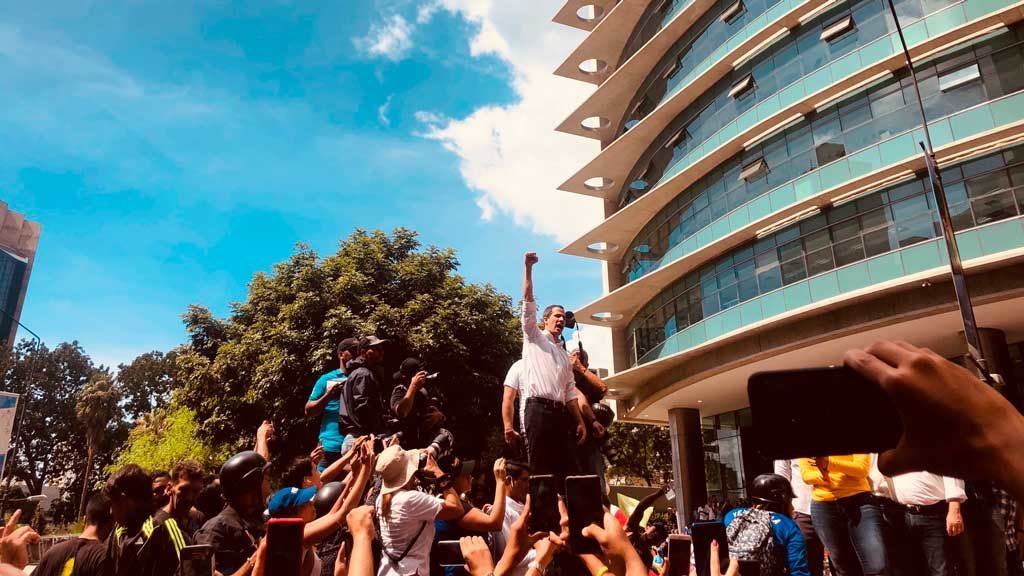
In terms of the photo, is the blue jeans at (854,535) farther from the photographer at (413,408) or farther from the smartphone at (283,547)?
the smartphone at (283,547)

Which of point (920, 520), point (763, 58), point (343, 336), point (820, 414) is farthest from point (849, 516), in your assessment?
point (763, 58)

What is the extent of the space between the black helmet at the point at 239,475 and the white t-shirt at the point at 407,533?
82 centimetres

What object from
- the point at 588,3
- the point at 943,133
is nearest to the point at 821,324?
the point at 943,133

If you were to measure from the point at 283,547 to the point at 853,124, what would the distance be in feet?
60.7

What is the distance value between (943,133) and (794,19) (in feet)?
18.2

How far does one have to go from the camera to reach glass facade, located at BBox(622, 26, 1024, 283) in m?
14.5

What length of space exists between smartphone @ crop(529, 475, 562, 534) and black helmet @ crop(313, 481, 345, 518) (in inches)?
66.9

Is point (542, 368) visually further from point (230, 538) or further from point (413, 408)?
point (230, 538)

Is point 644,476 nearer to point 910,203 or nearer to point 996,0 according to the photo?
point 910,203

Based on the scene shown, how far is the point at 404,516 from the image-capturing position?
10.8ft

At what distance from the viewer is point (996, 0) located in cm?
1445

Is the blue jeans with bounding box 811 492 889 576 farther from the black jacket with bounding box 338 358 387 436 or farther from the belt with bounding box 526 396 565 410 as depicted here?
the black jacket with bounding box 338 358 387 436

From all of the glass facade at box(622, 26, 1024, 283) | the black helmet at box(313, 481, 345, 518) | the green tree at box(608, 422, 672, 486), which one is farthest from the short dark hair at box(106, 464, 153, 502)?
the green tree at box(608, 422, 672, 486)

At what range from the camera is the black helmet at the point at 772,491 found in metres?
4.27
